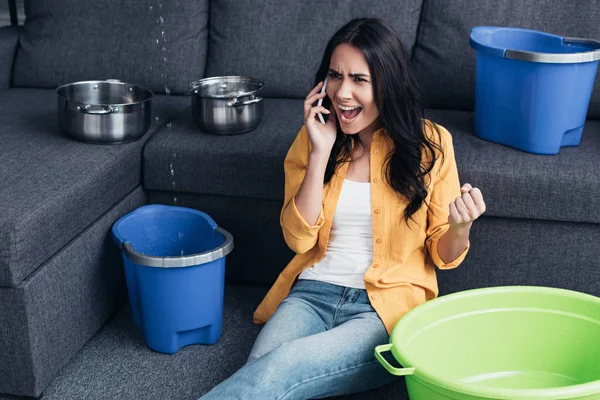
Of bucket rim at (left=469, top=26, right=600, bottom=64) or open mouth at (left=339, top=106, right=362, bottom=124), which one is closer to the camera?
open mouth at (left=339, top=106, right=362, bottom=124)

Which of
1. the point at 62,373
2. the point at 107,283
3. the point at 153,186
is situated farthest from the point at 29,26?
the point at 62,373

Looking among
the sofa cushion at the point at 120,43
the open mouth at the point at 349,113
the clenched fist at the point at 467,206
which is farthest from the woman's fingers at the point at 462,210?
the sofa cushion at the point at 120,43

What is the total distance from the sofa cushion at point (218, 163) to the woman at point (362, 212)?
0.32 m

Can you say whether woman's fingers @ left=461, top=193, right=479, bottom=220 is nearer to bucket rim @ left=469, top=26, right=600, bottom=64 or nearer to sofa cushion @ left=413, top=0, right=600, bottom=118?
bucket rim @ left=469, top=26, right=600, bottom=64

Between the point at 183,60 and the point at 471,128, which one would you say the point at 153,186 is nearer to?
the point at 183,60

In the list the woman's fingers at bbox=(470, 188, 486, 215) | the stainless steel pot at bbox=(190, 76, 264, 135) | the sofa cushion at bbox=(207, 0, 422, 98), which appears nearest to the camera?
the woman's fingers at bbox=(470, 188, 486, 215)

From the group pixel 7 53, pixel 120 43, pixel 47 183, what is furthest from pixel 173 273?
pixel 7 53

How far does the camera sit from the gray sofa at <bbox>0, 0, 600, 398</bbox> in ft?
6.46

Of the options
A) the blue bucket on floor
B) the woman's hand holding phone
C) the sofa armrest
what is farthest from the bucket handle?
the sofa armrest

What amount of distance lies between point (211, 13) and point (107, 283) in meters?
1.10

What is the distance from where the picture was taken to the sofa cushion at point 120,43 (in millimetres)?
2873

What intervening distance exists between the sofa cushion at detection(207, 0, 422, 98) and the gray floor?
0.87m

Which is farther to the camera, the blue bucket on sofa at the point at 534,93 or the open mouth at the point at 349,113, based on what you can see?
the blue bucket on sofa at the point at 534,93

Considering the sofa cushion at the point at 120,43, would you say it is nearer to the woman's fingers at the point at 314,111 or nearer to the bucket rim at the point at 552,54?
the bucket rim at the point at 552,54
